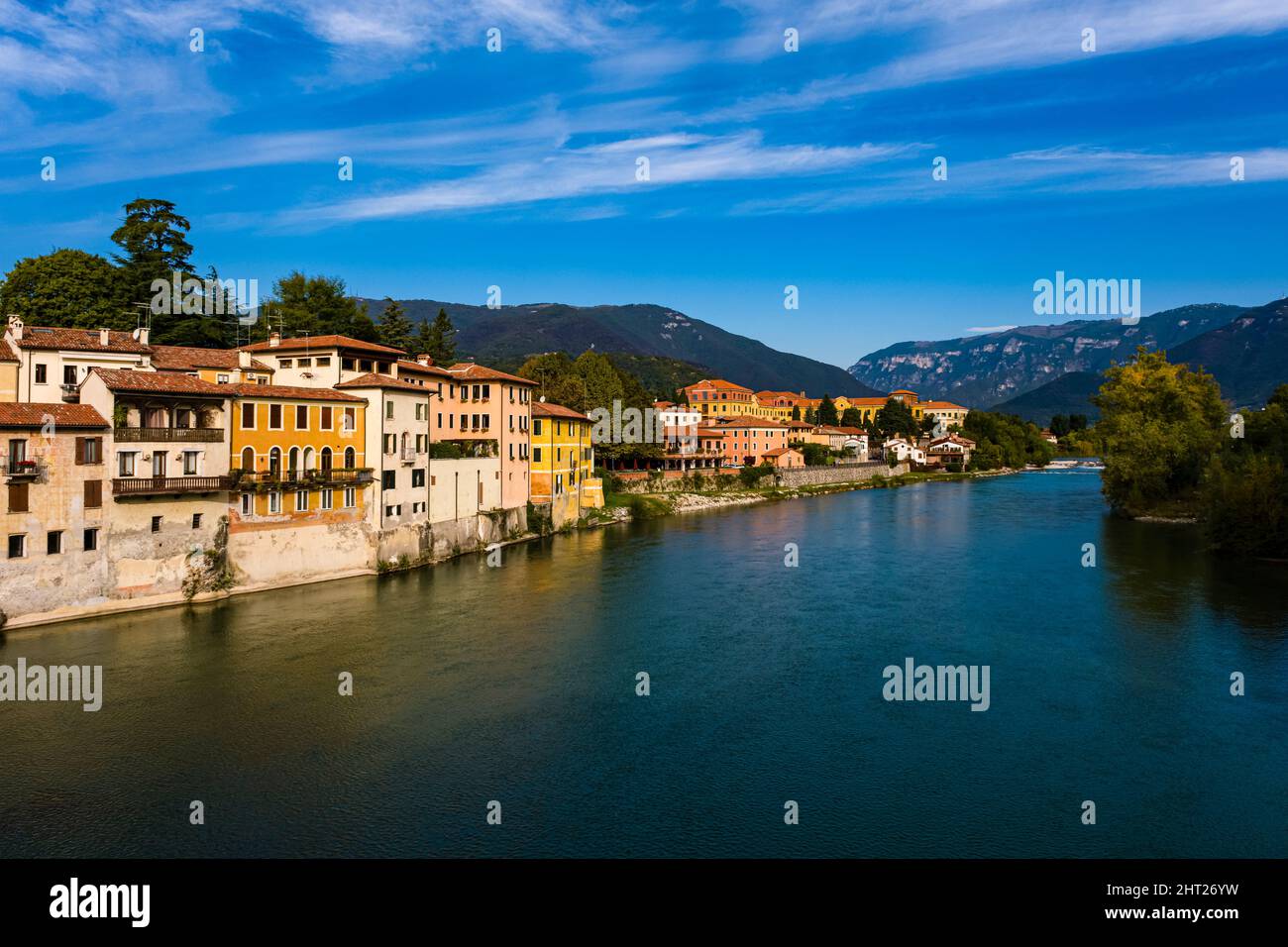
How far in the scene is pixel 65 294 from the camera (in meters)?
50.3

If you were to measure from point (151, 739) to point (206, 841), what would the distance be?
5595 millimetres

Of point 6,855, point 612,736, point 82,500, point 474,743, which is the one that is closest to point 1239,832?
point 612,736

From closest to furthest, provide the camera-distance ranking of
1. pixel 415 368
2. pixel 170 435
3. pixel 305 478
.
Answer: pixel 170 435 < pixel 305 478 < pixel 415 368

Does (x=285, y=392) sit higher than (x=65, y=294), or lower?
lower

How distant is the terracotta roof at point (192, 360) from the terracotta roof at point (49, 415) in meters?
8.03

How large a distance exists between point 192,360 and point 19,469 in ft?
41.5

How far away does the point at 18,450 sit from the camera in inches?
1091

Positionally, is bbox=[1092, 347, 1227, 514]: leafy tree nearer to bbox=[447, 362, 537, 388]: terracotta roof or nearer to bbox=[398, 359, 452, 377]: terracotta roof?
bbox=[447, 362, 537, 388]: terracotta roof

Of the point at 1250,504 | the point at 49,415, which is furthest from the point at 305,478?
the point at 1250,504

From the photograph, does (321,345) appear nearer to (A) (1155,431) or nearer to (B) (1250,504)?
(B) (1250,504)

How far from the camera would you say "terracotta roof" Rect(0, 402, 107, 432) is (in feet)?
91.0

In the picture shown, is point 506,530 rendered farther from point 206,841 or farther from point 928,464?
point 928,464

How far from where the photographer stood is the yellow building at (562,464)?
55.3m

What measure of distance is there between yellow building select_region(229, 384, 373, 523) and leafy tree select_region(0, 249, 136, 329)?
22142mm
